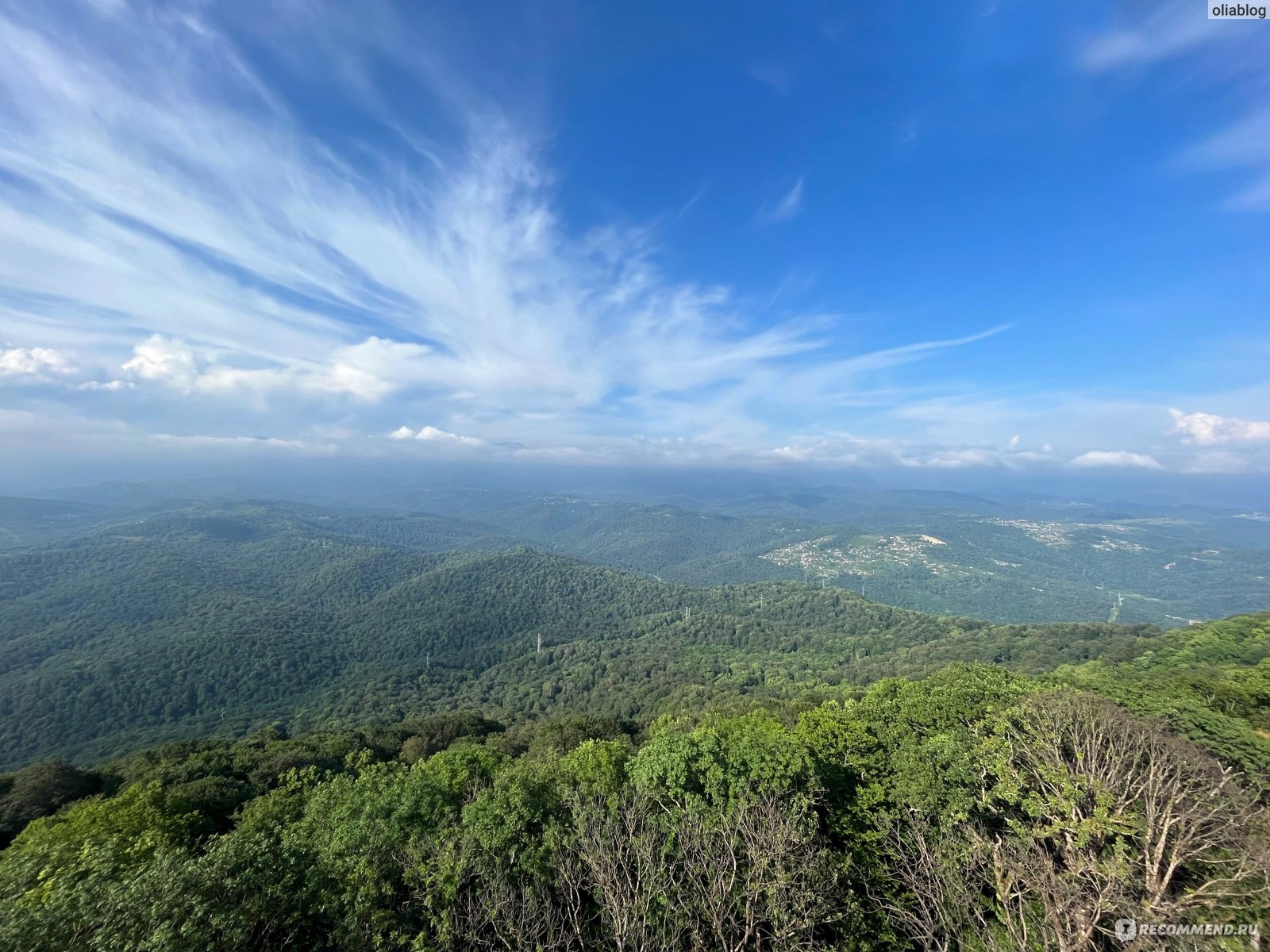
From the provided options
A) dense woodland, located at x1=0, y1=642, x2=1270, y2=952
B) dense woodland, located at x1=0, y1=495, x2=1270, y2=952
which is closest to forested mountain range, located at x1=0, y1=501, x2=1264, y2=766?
dense woodland, located at x1=0, y1=495, x2=1270, y2=952

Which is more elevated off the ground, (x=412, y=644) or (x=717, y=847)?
(x=717, y=847)

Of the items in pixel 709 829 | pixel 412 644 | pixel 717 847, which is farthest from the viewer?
pixel 412 644

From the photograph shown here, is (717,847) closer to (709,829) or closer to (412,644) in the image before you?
(709,829)

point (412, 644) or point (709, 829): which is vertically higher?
point (709, 829)

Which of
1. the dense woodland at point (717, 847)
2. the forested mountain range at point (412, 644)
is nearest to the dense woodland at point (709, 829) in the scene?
the dense woodland at point (717, 847)

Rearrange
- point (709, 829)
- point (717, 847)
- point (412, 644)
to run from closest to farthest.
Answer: point (717, 847) < point (709, 829) < point (412, 644)

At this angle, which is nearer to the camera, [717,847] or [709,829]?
[717,847]

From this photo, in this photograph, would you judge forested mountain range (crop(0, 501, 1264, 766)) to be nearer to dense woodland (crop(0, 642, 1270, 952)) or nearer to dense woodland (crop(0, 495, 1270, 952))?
dense woodland (crop(0, 495, 1270, 952))

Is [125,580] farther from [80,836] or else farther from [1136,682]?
[1136,682]

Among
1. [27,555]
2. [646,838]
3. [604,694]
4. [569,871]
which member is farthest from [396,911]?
[27,555]

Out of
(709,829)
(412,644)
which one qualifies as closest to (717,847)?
(709,829)

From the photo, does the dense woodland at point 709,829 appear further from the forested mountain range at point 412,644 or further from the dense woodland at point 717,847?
the forested mountain range at point 412,644
